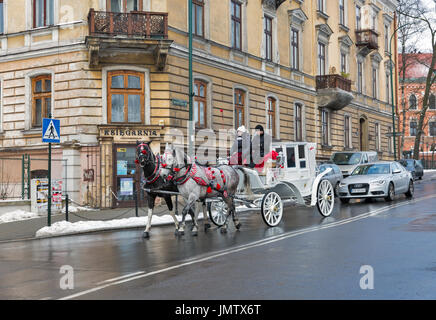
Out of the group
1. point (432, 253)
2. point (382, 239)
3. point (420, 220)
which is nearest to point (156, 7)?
point (420, 220)

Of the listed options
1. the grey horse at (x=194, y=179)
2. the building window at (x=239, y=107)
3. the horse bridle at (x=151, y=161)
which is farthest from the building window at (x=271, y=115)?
the horse bridle at (x=151, y=161)

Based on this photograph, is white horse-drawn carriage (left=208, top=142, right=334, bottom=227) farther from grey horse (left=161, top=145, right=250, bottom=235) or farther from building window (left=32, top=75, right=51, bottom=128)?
building window (left=32, top=75, right=51, bottom=128)

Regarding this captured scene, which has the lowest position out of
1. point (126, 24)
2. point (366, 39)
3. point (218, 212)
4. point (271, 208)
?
point (218, 212)

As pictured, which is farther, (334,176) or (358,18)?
(358,18)

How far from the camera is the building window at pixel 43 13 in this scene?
22.5m

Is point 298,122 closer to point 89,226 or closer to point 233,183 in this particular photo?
point 89,226

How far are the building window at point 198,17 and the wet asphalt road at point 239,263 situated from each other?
41.5 ft

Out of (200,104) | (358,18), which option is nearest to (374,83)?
(358,18)

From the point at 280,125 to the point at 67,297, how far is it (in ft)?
80.8

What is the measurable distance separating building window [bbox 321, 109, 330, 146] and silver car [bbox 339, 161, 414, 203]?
13934mm

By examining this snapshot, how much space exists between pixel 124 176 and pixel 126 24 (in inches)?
227

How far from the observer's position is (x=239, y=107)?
26.9 meters

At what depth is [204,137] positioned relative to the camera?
23.9 meters

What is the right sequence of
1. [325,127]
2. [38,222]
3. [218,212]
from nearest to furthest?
1. [218,212]
2. [38,222]
3. [325,127]
